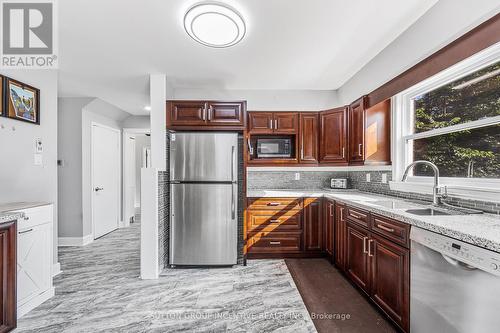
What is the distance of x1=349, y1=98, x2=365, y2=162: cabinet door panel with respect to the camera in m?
2.91

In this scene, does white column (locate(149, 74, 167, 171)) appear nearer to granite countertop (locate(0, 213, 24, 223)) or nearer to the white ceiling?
the white ceiling

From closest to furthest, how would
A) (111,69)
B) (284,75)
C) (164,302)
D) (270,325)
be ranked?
1. (270,325)
2. (164,302)
3. (111,69)
4. (284,75)

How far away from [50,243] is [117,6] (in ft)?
7.14

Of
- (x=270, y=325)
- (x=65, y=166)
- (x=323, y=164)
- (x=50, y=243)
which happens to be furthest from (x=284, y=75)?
(x=65, y=166)

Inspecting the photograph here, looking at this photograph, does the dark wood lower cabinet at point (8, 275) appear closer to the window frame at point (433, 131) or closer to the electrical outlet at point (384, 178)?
the window frame at point (433, 131)

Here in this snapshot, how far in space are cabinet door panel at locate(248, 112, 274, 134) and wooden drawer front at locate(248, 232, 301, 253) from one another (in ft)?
4.80

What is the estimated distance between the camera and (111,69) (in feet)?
9.29

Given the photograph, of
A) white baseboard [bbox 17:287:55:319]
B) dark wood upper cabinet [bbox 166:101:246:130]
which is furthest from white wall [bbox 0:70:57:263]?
dark wood upper cabinet [bbox 166:101:246:130]

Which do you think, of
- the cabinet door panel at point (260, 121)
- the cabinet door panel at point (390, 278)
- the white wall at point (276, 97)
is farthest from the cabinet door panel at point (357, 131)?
the cabinet door panel at point (390, 278)

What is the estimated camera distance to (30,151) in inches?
94.1

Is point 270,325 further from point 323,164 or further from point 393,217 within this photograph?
point 323,164

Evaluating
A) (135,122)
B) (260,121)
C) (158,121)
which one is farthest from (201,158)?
(135,122)

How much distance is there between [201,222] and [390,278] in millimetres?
2029

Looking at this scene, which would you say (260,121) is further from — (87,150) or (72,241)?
(72,241)
